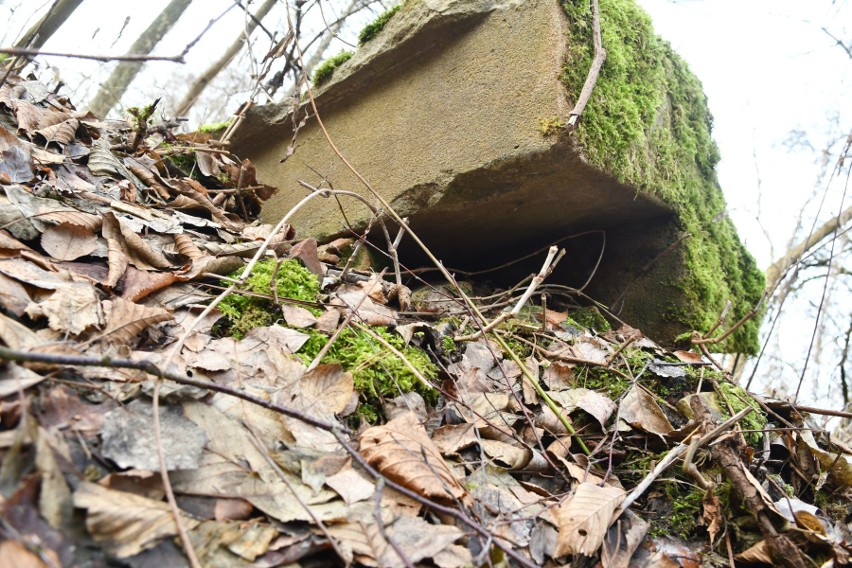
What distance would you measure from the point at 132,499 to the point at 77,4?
3653 mm

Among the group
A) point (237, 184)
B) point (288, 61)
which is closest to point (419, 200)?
point (237, 184)

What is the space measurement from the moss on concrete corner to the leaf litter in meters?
0.72

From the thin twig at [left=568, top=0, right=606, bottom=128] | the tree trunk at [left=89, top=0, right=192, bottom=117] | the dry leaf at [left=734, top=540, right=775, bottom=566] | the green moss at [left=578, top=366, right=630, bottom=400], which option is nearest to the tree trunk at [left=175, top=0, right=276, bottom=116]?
the tree trunk at [left=89, top=0, right=192, bottom=117]

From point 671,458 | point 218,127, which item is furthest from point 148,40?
point 671,458

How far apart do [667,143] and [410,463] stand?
2.21 m

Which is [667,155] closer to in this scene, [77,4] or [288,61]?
[288,61]

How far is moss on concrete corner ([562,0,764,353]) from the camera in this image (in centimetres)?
207

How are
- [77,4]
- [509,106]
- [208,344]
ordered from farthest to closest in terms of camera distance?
[77,4] → [509,106] → [208,344]

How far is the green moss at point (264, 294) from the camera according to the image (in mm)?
1532

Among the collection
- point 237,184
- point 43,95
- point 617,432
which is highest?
point 43,95

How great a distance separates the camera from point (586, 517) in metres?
1.18

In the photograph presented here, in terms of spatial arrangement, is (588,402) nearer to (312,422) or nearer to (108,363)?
(312,422)

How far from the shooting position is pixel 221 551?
811 mm

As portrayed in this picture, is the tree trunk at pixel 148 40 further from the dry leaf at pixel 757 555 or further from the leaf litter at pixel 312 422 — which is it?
the dry leaf at pixel 757 555
